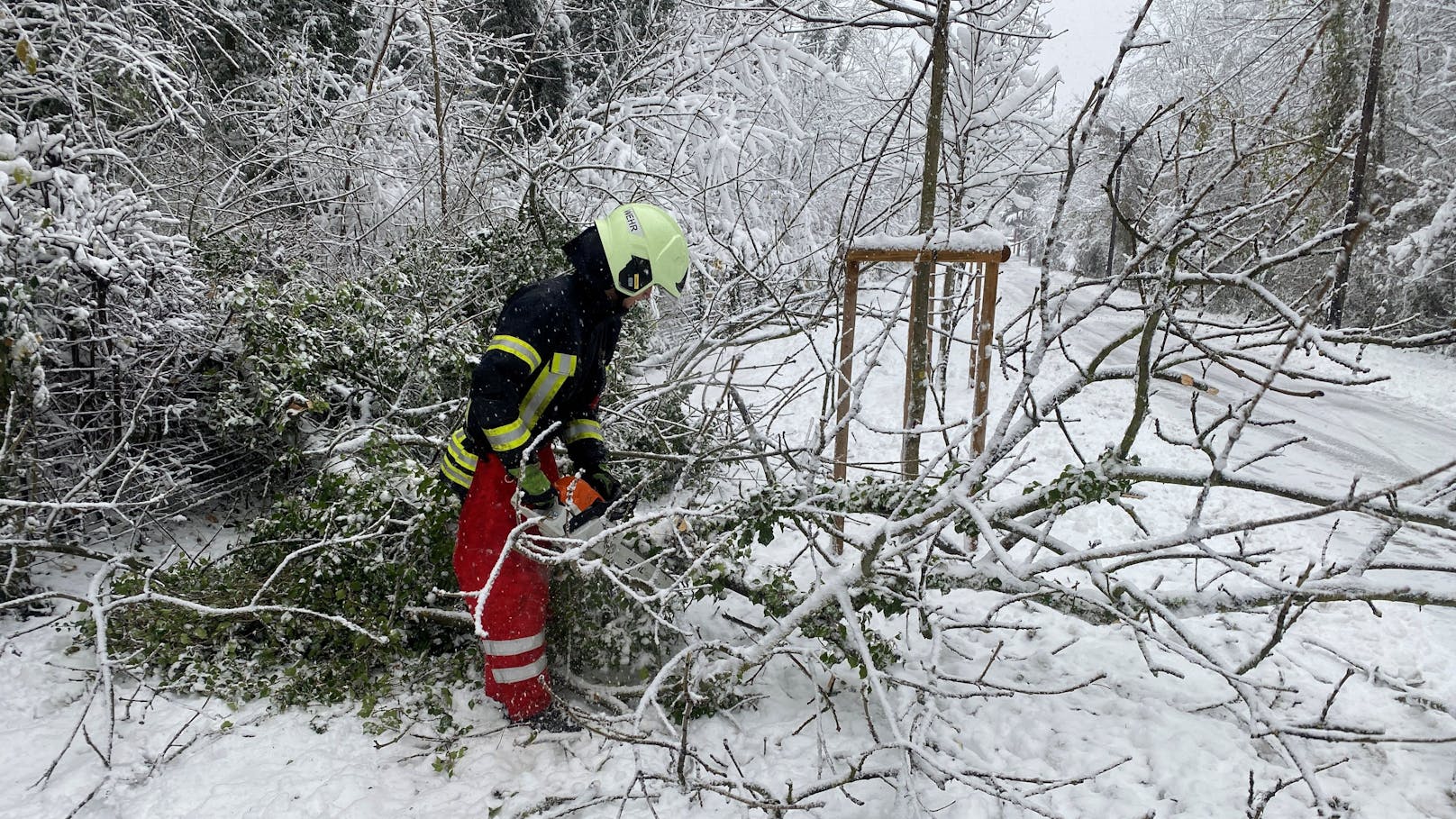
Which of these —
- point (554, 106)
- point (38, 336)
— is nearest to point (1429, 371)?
point (554, 106)

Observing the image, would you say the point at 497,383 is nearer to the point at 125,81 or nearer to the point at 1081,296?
the point at 125,81

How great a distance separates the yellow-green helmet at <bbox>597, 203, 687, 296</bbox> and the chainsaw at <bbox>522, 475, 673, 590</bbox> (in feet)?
2.84

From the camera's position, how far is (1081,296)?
934 inches

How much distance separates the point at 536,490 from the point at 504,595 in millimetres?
441

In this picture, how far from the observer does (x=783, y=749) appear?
9.82 ft

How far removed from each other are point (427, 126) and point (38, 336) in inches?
217

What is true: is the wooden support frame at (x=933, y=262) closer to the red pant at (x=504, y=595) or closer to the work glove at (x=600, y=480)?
the work glove at (x=600, y=480)

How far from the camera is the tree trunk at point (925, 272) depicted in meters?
3.79

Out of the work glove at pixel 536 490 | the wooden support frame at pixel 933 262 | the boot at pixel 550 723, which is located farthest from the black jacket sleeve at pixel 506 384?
the wooden support frame at pixel 933 262

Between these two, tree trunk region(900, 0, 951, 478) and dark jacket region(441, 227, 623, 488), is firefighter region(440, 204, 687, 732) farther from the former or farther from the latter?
tree trunk region(900, 0, 951, 478)

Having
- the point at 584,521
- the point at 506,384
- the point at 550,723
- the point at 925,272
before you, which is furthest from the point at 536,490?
the point at 925,272

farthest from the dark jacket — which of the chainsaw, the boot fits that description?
the boot

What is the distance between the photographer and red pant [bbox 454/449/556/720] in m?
2.93

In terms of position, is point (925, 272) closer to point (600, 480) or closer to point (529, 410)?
point (600, 480)
